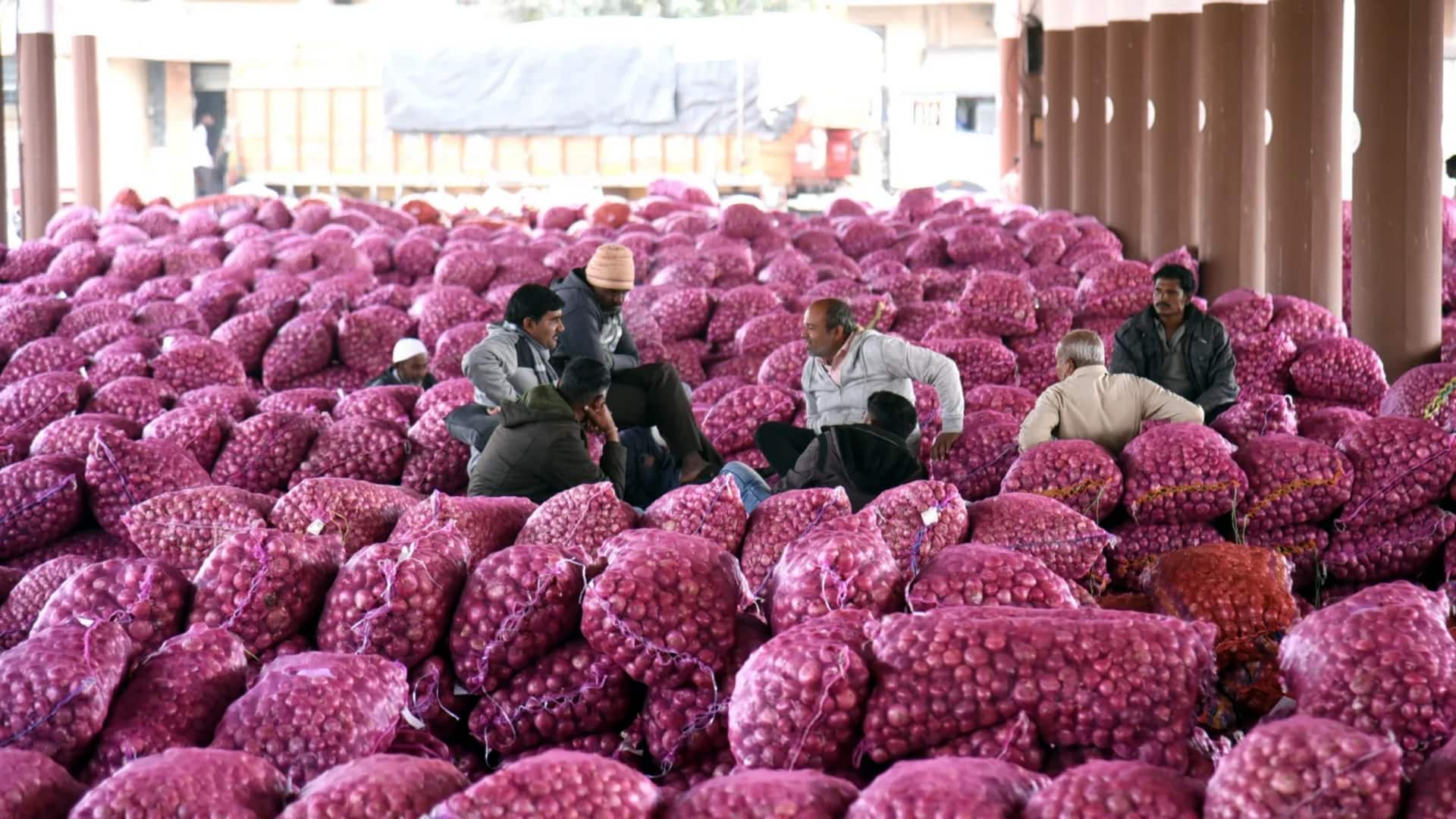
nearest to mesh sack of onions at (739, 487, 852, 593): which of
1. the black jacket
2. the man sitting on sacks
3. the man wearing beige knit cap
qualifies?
the man sitting on sacks

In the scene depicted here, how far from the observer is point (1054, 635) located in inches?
73.8

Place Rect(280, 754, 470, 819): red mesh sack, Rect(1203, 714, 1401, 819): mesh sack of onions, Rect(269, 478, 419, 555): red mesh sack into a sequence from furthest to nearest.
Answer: Rect(269, 478, 419, 555): red mesh sack < Rect(280, 754, 470, 819): red mesh sack < Rect(1203, 714, 1401, 819): mesh sack of onions

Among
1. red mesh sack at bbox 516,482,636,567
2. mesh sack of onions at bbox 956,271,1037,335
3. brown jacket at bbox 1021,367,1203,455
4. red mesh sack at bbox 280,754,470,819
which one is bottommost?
red mesh sack at bbox 280,754,470,819

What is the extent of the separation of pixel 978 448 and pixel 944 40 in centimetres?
1687

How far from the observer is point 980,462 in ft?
Result: 13.6

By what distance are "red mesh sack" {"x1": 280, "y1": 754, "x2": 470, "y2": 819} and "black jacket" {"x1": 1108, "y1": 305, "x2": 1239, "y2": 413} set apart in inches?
135

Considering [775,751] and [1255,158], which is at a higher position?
[1255,158]

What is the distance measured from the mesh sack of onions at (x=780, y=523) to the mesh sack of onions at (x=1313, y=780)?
3.86 ft

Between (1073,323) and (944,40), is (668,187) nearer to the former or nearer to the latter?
(1073,323)

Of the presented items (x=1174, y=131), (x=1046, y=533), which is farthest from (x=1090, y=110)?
(x=1046, y=533)

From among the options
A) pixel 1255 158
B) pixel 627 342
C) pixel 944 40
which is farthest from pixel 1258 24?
pixel 944 40

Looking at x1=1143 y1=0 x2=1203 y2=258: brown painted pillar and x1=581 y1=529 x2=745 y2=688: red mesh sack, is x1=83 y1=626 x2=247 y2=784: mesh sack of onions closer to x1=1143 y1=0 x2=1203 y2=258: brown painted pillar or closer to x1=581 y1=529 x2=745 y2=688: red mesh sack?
x1=581 y1=529 x2=745 y2=688: red mesh sack

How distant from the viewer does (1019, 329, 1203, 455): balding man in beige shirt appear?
13.4 feet

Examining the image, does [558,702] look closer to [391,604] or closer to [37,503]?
[391,604]
